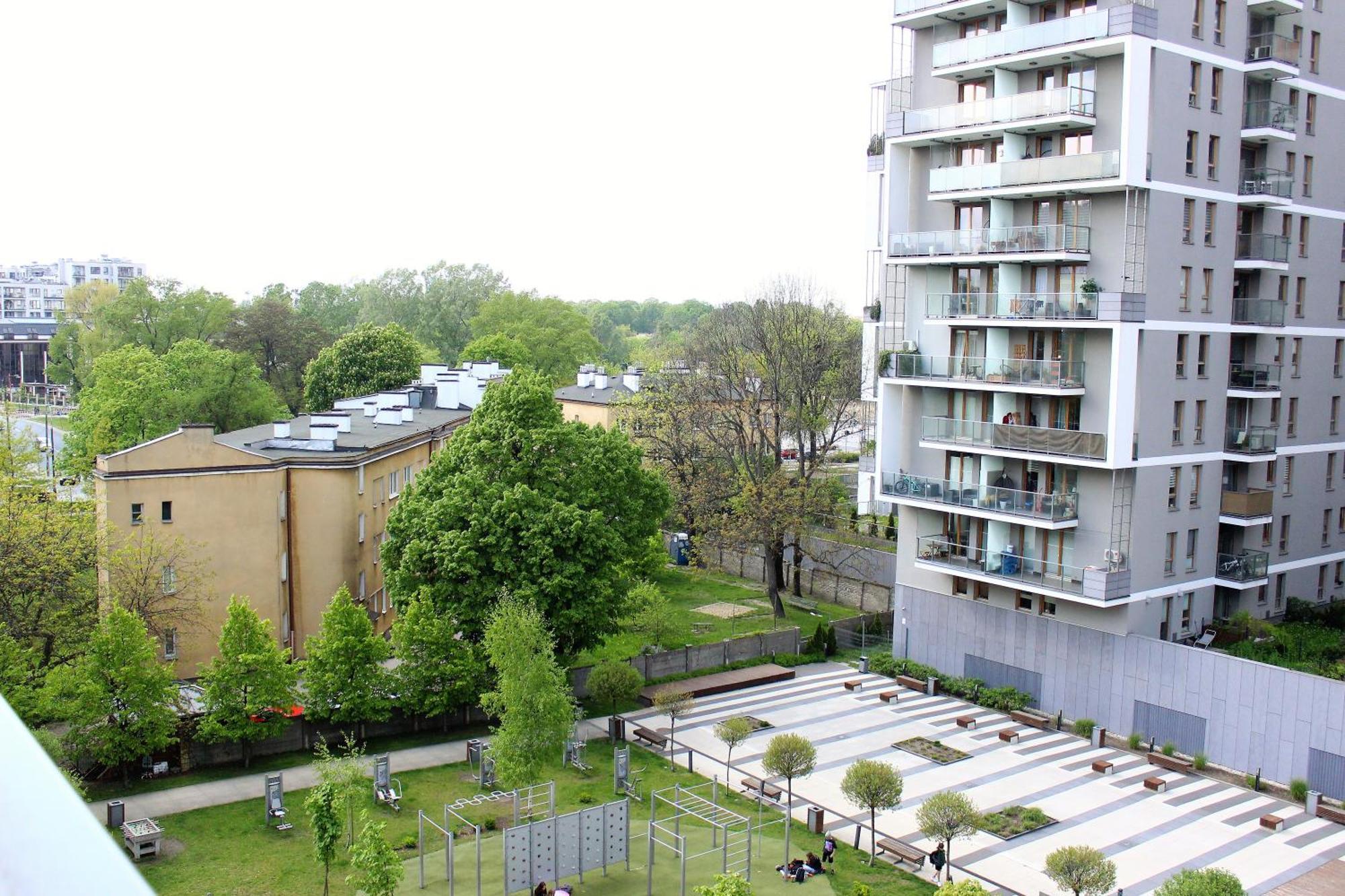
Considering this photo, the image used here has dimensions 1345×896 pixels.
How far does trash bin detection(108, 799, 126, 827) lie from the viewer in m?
25.5

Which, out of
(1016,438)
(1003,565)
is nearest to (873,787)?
(1003,565)

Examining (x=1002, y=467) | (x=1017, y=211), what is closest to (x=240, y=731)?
(x=1002, y=467)

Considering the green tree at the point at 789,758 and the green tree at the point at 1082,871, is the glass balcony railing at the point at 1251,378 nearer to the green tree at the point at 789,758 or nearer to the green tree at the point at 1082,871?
the green tree at the point at 789,758

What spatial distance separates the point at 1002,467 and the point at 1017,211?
824cm

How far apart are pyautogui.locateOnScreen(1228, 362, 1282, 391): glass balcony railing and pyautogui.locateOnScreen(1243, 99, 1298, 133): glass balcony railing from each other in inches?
297

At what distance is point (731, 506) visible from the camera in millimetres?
49906

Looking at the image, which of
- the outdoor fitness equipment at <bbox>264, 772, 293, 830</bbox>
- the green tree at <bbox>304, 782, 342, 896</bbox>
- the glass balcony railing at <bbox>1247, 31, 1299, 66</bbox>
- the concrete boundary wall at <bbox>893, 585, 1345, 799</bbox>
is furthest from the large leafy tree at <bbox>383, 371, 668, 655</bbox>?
the glass balcony railing at <bbox>1247, 31, 1299, 66</bbox>

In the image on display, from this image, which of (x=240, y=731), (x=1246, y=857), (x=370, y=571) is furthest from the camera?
(x=370, y=571)

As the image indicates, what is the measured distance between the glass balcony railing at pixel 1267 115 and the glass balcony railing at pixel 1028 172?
6.57m

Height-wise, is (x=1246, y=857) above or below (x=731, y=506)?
below

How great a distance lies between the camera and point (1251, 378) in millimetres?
36906

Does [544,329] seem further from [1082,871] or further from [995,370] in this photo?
[1082,871]

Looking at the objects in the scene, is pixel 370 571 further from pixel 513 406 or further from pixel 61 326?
pixel 61 326

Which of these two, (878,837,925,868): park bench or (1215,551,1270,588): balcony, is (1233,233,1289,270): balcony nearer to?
(1215,551,1270,588): balcony
